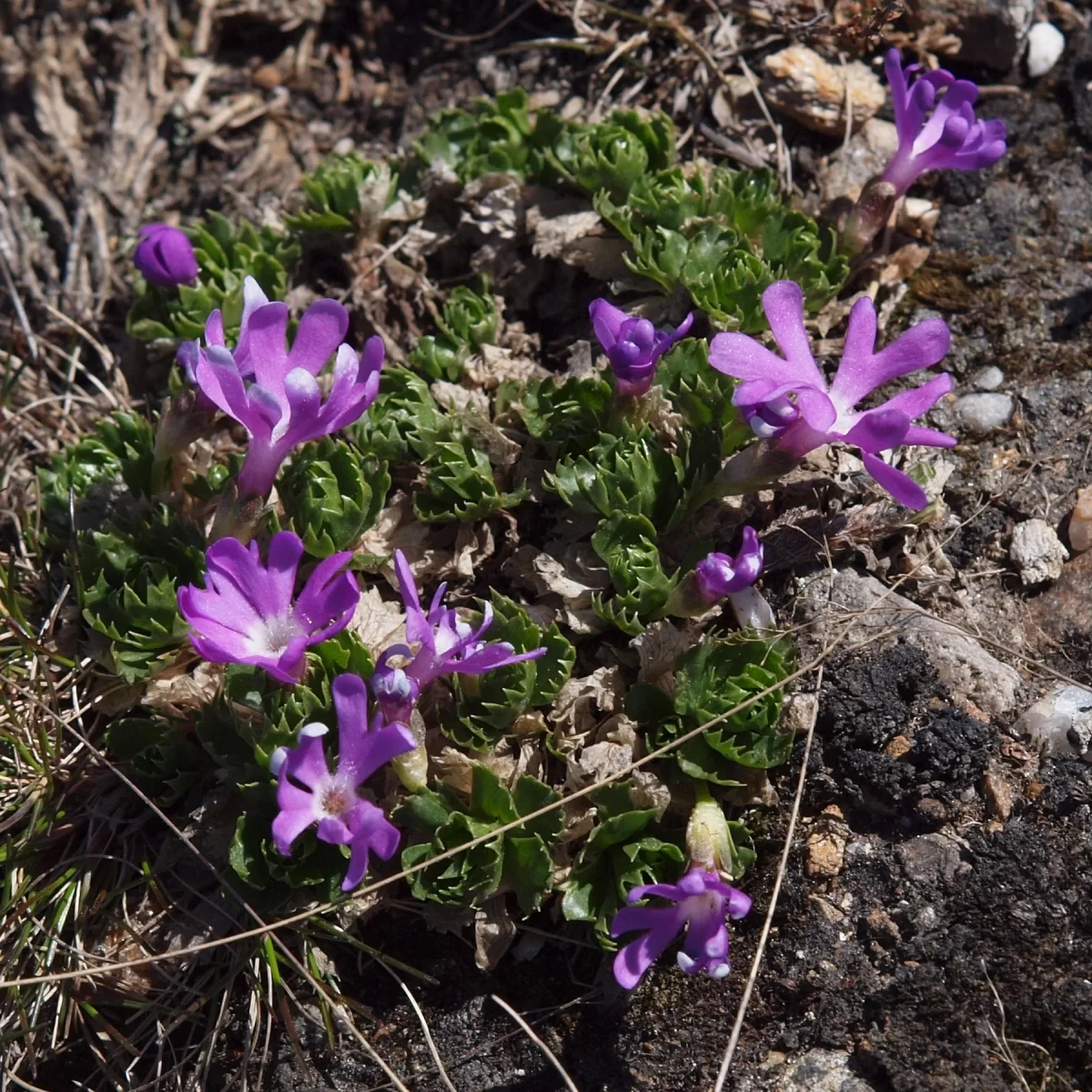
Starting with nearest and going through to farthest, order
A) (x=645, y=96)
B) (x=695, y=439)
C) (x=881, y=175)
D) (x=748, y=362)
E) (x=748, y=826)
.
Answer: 1. (x=748, y=362)
2. (x=748, y=826)
3. (x=695, y=439)
4. (x=881, y=175)
5. (x=645, y=96)

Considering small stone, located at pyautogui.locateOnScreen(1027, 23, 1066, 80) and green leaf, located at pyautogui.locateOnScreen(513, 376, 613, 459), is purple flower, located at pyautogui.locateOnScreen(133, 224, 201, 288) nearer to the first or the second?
green leaf, located at pyautogui.locateOnScreen(513, 376, 613, 459)

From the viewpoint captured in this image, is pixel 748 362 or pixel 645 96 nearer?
pixel 748 362

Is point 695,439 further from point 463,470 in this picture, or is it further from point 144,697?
point 144,697

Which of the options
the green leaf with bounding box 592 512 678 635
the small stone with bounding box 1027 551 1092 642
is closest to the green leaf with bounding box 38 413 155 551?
the green leaf with bounding box 592 512 678 635

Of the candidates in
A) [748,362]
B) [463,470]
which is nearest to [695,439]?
[748,362]

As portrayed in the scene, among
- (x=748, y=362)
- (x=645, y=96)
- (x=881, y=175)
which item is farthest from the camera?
(x=645, y=96)

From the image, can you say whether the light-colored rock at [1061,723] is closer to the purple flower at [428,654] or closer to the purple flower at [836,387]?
the purple flower at [836,387]

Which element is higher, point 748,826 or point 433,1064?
point 748,826
